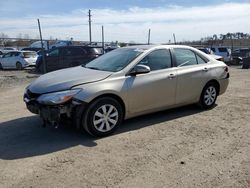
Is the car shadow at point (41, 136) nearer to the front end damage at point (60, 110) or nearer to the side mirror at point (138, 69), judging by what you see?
the front end damage at point (60, 110)

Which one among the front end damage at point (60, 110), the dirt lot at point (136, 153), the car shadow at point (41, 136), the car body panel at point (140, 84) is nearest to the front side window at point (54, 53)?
the dirt lot at point (136, 153)

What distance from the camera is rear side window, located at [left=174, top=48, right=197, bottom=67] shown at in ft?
22.4

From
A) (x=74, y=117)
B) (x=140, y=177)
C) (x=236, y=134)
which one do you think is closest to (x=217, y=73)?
(x=236, y=134)

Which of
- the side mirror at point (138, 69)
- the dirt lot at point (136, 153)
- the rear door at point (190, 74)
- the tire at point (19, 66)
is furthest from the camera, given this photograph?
the tire at point (19, 66)

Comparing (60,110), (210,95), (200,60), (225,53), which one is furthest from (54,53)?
(225,53)

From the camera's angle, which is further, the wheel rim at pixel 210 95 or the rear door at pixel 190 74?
the wheel rim at pixel 210 95

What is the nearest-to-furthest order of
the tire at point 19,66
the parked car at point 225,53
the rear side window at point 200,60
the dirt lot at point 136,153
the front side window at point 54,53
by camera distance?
the dirt lot at point 136,153, the rear side window at point 200,60, the front side window at point 54,53, the tire at point 19,66, the parked car at point 225,53

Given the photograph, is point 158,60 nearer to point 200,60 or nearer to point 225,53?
point 200,60

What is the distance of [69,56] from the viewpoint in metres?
17.5

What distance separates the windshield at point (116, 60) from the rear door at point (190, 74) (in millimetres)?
1021

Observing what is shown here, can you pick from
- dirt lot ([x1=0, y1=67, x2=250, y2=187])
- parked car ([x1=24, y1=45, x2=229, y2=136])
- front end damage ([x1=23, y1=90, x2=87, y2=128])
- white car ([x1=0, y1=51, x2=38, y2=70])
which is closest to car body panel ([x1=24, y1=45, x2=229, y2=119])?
parked car ([x1=24, y1=45, x2=229, y2=136])

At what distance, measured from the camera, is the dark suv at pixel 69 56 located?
677 inches

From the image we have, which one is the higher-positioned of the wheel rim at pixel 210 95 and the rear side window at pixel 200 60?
the rear side window at pixel 200 60

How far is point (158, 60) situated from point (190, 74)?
2.84 ft
